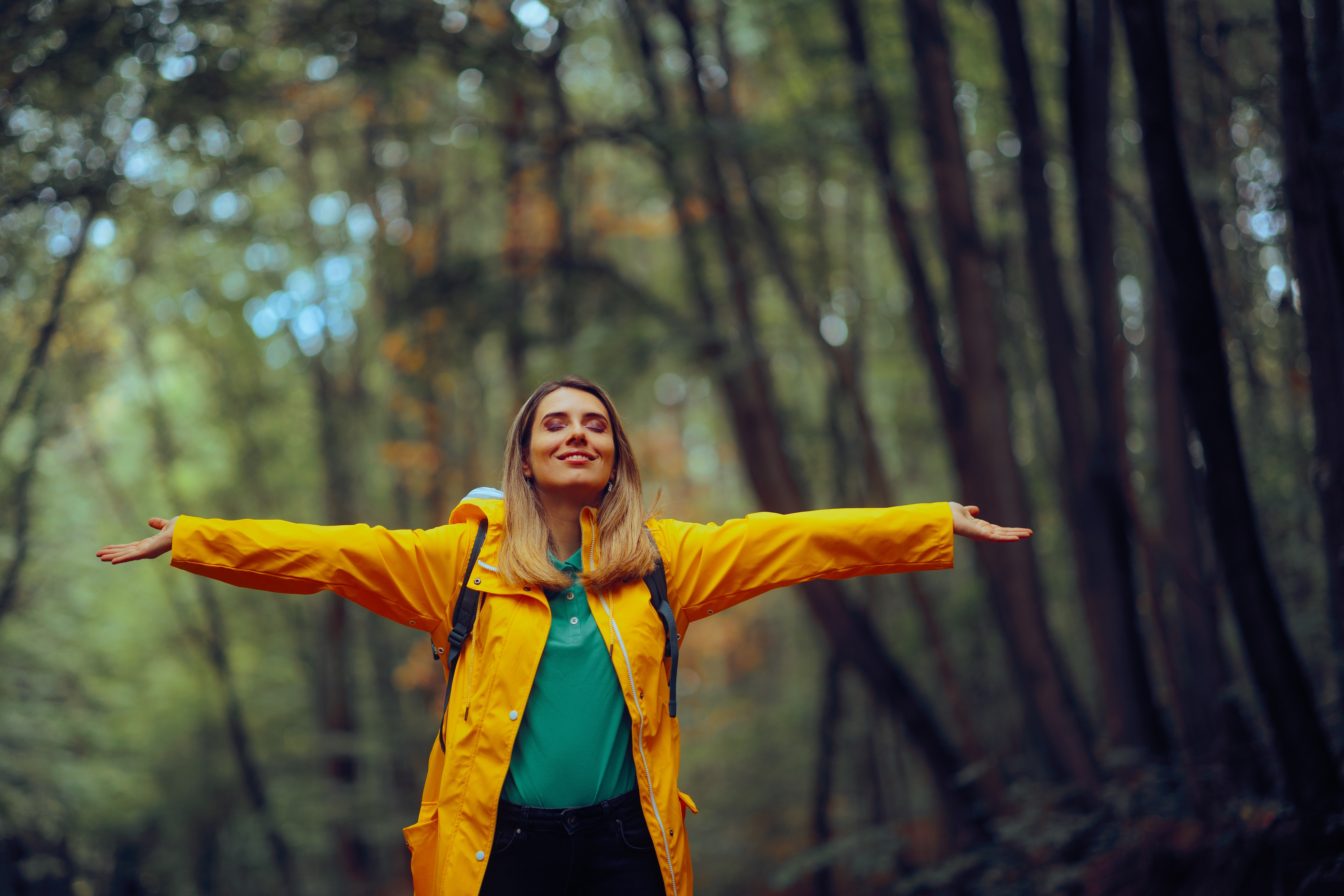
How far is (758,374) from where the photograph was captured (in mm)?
7613

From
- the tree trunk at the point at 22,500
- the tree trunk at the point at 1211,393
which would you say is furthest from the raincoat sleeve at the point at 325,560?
the tree trunk at the point at 22,500

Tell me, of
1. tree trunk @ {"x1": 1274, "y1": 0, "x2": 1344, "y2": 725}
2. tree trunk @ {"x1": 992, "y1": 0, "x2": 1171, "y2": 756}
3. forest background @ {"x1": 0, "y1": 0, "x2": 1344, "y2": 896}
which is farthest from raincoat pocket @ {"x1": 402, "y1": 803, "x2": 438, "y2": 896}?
tree trunk @ {"x1": 992, "y1": 0, "x2": 1171, "y2": 756}

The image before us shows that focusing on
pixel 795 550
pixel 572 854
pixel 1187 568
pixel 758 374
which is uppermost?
pixel 758 374

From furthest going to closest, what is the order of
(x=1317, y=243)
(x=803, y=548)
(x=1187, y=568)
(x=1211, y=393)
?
1. (x=1187, y=568)
2. (x=1211, y=393)
3. (x=1317, y=243)
4. (x=803, y=548)

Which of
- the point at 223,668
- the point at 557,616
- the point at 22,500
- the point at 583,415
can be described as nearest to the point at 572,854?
the point at 557,616

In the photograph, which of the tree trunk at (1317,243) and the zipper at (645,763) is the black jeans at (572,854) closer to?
the zipper at (645,763)

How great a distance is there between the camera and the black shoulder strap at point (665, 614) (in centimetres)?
243

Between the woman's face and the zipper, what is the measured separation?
1.33 ft

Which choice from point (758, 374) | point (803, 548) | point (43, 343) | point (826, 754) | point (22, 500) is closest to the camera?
point (803, 548)

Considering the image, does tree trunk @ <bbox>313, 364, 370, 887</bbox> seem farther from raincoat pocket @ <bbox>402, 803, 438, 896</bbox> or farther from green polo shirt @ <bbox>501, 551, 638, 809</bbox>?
green polo shirt @ <bbox>501, 551, 638, 809</bbox>

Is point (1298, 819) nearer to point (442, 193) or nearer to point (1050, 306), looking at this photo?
point (1050, 306)

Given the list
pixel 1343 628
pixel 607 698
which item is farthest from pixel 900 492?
pixel 607 698

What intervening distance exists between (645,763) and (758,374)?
552cm

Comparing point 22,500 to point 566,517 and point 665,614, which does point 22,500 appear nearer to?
point 566,517
